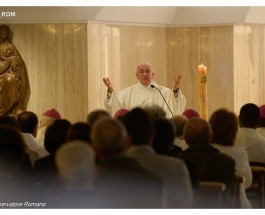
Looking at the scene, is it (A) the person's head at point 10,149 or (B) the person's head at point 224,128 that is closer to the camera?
(A) the person's head at point 10,149

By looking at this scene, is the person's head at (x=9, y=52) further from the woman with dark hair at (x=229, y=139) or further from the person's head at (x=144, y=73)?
the woman with dark hair at (x=229, y=139)

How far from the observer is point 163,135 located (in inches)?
245

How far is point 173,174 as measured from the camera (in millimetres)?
5992

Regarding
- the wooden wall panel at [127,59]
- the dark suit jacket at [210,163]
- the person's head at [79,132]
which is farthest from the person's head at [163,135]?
the wooden wall panel at [127,59]

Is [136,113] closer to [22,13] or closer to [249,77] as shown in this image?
[22,13]

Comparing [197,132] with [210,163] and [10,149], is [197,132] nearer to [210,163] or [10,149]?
[210,163]

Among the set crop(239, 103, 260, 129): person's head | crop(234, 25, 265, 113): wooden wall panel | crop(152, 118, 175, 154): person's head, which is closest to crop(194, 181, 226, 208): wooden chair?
crop(152, 118, 175, 154): person's head

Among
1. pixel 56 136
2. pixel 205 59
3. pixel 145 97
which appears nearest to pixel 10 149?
pixel 56 136

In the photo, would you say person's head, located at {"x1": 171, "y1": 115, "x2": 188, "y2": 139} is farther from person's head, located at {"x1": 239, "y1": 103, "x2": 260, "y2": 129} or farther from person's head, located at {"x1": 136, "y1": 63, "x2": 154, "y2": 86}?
person's head, located at {"x1": 136, "y1": 63, "x2": 154, "y2": 86}

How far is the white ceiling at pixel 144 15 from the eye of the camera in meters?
10.2

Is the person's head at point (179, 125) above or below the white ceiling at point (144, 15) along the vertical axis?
below

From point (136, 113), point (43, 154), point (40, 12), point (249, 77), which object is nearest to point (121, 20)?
point (40, 12)

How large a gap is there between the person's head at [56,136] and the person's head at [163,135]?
0.65m

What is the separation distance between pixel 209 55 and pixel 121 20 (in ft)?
4.59
